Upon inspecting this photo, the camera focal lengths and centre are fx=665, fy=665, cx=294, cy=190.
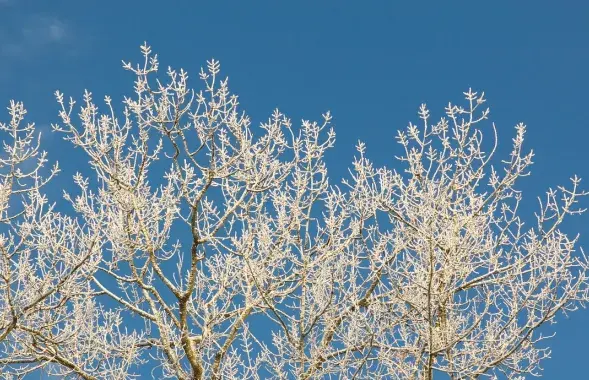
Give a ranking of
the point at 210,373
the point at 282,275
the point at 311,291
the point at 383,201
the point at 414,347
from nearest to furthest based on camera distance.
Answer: the point at 383,201 → the point at 414,347 → the point at 311,291 → the point at 210,373 → the point at 282,275

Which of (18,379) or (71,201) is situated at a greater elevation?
(71,201)

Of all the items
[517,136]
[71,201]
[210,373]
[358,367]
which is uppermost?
[71,201]

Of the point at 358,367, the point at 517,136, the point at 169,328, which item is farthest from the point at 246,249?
the point at 517,136

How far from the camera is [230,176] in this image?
9.40 meters

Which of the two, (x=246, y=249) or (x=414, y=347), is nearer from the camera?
(x=414, y=347)

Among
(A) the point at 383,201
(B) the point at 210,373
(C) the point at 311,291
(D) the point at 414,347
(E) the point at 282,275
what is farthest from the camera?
(E) the point at 282,275

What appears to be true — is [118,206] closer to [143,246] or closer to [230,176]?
A: [143,246]

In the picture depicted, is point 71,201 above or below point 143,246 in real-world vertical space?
above

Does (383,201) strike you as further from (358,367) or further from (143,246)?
(143,246)

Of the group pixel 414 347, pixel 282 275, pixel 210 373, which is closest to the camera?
pixel 414 347

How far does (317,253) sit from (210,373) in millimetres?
2374

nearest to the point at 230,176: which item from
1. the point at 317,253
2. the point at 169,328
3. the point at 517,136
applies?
the point at 317,253

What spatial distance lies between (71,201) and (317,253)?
3.85 meters

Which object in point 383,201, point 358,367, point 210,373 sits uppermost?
point 383,201
